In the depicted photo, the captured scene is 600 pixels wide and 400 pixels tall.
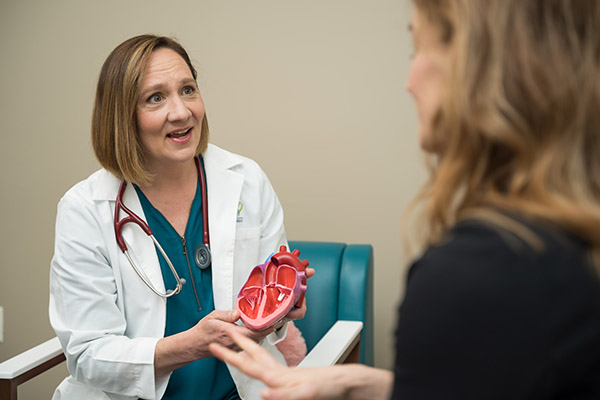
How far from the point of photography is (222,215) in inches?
68.3

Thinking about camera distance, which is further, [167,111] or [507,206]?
[167,111]

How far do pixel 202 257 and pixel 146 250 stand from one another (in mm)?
146

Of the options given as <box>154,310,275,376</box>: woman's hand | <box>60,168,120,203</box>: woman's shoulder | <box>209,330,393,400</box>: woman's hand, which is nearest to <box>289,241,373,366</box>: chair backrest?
<box>154,310,275,376</box>: woman's hand

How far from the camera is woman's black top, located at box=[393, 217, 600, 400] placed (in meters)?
0.60

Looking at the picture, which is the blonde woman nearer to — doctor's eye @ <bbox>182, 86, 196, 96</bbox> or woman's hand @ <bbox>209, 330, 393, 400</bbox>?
woman's hand @ <bbox>209, 330, 393, 400</bbox>

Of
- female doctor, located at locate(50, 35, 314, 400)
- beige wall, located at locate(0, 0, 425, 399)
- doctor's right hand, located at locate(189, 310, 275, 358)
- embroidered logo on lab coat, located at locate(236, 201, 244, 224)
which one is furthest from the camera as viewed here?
beige wall, located at locate(0, 0, 425, 399)

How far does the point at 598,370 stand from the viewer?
0.62 metres

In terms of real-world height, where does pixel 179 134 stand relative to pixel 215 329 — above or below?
above

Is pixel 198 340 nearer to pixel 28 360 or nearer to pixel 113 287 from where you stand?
pixel 113 287

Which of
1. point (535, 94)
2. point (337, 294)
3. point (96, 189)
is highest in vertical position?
point (535, 94)

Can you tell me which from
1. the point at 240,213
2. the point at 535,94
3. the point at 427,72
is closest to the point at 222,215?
the point at 240,213

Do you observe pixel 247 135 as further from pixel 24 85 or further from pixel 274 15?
pixel 24 85

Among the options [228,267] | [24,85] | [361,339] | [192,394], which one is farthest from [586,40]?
[24,85]

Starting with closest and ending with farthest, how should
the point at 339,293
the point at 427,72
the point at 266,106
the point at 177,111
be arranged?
the point at 427,72, the point at 177,111, the point at 339,293, the point at 266,106
